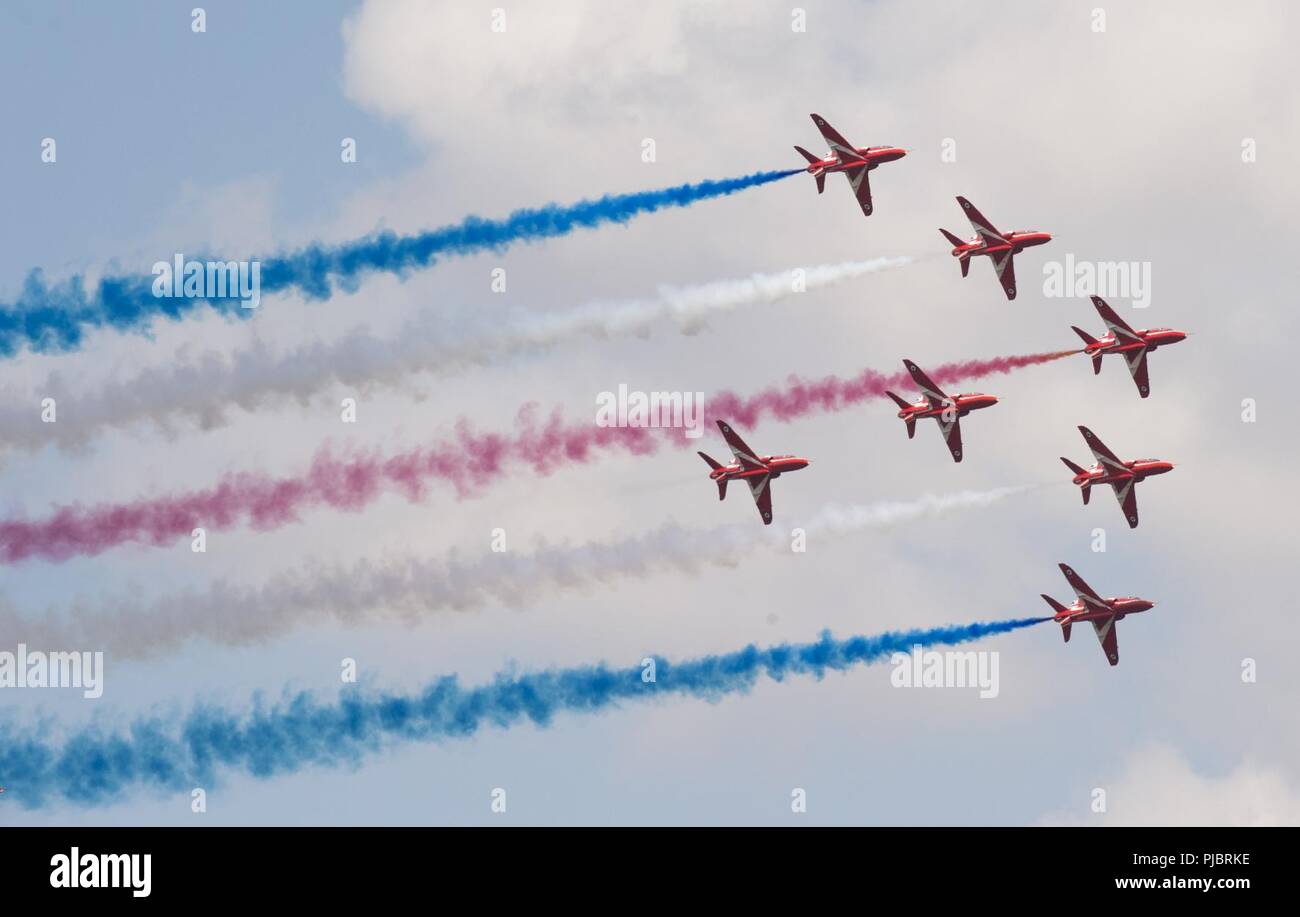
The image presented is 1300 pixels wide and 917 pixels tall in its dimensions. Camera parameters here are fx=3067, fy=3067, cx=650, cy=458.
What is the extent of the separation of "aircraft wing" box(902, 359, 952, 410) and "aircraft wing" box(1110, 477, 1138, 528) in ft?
26.8

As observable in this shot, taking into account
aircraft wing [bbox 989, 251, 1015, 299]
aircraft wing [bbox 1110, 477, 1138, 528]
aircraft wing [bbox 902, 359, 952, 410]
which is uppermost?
aircraft wing [bbox 989, 251, 1015, 299]

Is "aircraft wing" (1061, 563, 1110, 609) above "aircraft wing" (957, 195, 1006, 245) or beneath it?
beneath

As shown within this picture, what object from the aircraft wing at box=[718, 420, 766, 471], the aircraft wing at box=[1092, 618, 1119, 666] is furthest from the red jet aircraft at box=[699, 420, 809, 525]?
Answer: the aircraft wing at box=[1092, 618, 1119, 666]

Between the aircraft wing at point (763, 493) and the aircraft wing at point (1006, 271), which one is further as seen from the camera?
the aircraft wing at point (1006, 271)

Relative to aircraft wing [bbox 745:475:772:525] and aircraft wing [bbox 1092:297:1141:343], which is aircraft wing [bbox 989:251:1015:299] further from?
aircraft wing [bbox 745:475:772:525]

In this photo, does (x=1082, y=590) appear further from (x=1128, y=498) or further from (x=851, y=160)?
(x=851, y=160)

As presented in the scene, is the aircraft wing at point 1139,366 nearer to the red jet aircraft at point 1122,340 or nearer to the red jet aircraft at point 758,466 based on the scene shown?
the red jet aircraft at point 1122,340

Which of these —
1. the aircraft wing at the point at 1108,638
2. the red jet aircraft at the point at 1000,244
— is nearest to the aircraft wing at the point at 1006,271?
the red jet aircraft at the point at 1000,244

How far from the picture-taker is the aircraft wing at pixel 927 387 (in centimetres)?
12938

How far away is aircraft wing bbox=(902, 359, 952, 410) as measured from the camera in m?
129

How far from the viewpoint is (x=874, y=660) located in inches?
4862

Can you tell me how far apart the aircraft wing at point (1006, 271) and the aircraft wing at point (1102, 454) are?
6.95 m
